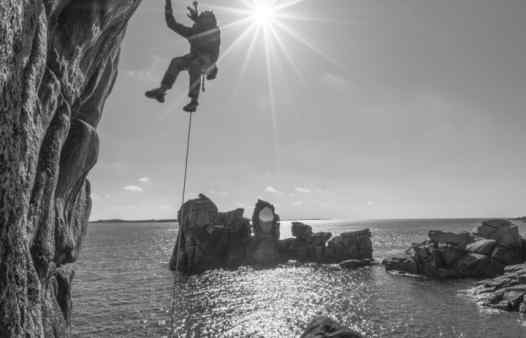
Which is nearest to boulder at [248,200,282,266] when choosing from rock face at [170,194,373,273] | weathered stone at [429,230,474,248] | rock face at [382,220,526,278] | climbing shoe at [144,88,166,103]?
rock face at [170,194,373,273]

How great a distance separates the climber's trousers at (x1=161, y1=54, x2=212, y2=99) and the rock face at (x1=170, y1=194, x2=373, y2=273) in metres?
61.5

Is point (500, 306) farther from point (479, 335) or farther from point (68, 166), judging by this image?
point (68, 166)

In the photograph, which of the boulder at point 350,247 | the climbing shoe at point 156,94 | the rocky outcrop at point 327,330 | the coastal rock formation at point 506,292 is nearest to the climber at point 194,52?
the climbing shoe at point 156,94

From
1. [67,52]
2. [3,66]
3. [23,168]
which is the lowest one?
[23,168]

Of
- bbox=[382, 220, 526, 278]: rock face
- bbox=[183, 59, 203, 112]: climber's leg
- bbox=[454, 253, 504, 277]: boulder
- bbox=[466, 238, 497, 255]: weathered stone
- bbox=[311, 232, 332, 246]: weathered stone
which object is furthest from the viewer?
bbox=[311, 232, 332, 246]: weathered stone

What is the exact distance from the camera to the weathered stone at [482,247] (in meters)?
55.8

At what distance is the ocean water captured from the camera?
94.9 feet

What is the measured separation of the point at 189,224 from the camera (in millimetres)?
70062

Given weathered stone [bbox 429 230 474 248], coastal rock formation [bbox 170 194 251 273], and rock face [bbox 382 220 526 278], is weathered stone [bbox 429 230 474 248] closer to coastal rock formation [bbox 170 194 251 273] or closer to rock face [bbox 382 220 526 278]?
rock face [bbox 382 220 526 278]

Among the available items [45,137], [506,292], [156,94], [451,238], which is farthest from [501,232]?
[45,137]

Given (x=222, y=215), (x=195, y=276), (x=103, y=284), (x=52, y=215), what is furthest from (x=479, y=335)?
(x=222, y=215)

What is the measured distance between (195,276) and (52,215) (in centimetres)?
5628

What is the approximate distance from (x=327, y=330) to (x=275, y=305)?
20958mm

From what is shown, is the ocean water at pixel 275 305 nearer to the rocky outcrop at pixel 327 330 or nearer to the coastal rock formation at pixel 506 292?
the coastal rock formation at pixel 506 292
